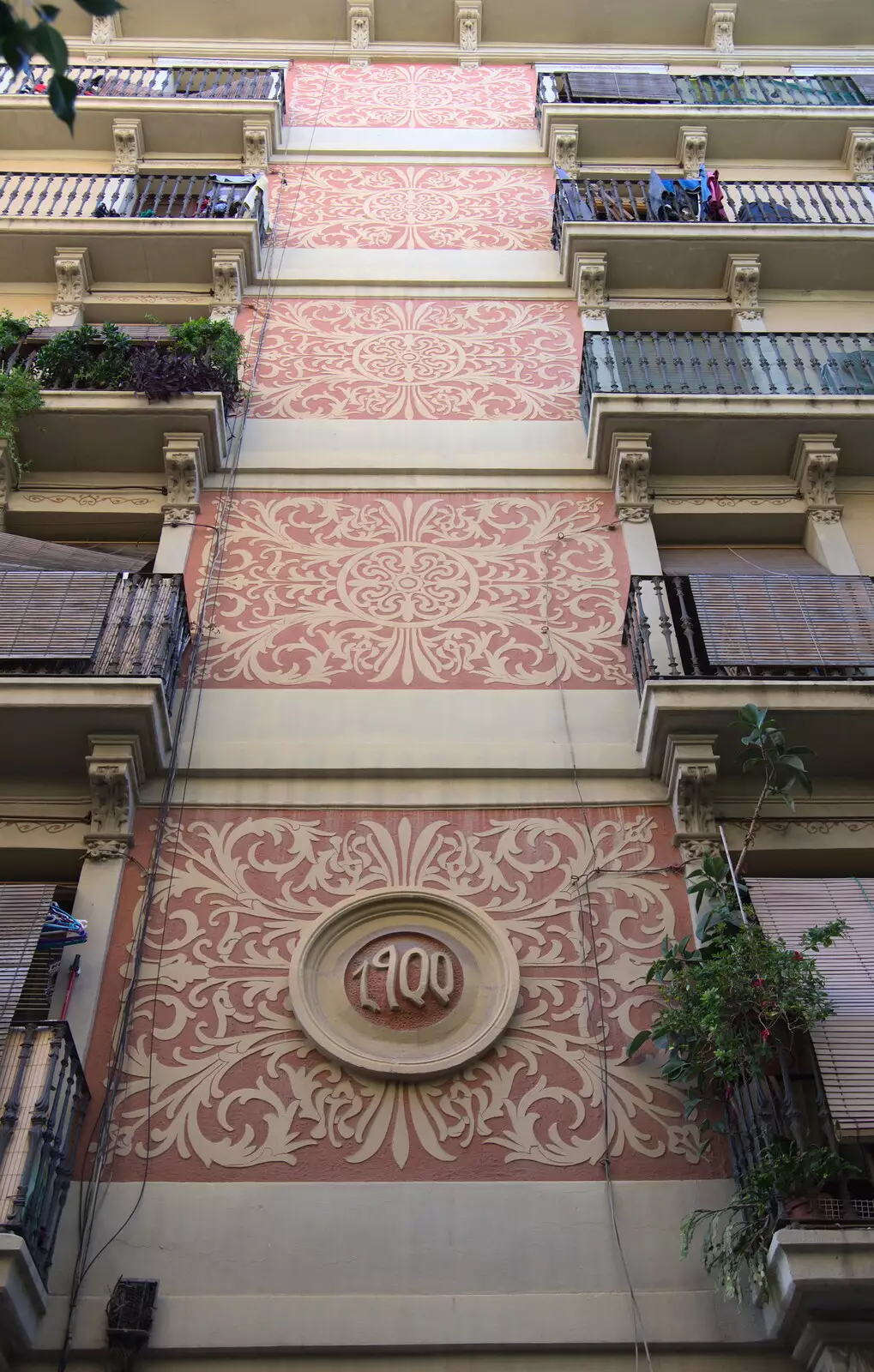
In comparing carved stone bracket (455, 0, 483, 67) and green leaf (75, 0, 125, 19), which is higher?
carved stone bracket (455, 0, 483, 67)

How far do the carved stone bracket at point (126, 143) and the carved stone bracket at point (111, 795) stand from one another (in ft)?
31.1

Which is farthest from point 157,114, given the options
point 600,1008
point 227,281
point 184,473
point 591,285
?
point 600,1008

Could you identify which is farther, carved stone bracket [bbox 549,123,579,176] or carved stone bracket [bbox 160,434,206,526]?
carved stone bracket [bbox 549,123,579,176]

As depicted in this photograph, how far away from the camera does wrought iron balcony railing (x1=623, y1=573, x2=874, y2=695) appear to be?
8.45 meters

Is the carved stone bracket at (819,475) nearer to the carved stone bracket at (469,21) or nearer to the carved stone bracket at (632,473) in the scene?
the carved stone bracket at (632,473)

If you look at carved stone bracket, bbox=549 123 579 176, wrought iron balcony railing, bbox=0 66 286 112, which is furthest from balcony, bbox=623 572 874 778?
wrought iron balcony railing, bbox=0 66 286 112

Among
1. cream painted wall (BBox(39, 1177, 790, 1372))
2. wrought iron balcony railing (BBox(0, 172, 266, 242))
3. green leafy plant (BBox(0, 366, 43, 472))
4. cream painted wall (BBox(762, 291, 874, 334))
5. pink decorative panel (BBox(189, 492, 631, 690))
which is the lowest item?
cream painted wall (BBox(39, 1177, 790, 1372))

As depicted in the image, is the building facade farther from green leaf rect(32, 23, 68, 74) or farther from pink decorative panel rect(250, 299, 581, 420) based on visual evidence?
green leaf rect(32, 23, 68, 74)

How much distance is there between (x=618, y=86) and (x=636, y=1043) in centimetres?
1260

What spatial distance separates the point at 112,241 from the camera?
13.1 m

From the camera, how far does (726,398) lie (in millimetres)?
10555

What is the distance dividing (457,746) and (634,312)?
633 cm

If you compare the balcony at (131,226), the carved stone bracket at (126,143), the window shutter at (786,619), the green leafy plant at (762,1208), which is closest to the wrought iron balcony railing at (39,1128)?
the green leafy plant at (762,1208)

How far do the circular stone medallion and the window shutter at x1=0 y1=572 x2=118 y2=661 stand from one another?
8.07ft
